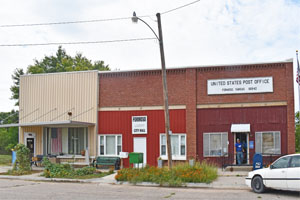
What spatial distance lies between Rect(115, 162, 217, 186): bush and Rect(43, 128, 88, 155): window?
8.27 metres

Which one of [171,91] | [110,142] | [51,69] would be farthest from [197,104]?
[51,69]

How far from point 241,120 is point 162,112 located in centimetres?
509

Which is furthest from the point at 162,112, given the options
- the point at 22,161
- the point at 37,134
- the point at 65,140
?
the point at 37,134

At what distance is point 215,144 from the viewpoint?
22922mm

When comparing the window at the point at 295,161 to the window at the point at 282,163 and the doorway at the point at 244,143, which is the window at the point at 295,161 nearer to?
the window at the point at 282,163

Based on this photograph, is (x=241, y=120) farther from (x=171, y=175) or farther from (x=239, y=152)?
(x=171, y=175)

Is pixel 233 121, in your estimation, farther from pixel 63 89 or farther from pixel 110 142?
pixel 63 89

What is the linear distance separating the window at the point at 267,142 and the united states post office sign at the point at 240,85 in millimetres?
2655

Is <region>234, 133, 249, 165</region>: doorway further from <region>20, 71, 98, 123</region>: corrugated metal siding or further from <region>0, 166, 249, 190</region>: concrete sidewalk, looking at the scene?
<region>20, 71, 98, 123</region>: corrugated metal siding

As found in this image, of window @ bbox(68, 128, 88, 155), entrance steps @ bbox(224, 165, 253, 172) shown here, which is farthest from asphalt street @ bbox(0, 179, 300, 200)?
window @ bbox(68, 128, 88, 155)

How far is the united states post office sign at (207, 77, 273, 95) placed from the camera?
73.5ft

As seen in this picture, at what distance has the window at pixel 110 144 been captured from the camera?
24.6 metres

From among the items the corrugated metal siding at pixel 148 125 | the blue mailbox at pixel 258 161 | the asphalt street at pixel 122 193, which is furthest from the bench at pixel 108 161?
the blue mailbox at pixel 258 161

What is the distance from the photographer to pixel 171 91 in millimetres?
23969
